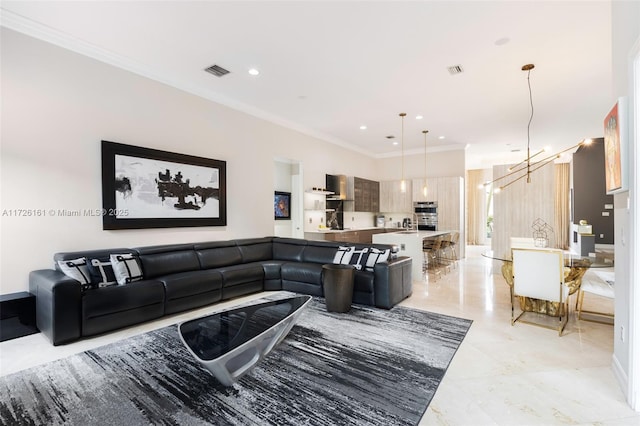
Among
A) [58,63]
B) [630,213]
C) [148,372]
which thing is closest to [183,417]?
A: [148,372]

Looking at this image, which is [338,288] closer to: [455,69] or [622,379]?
[622,379]

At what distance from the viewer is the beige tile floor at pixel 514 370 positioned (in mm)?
2006

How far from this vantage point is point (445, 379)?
2.43 m

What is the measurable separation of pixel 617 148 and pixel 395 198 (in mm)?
7339

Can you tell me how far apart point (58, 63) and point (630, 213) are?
5.76 meters

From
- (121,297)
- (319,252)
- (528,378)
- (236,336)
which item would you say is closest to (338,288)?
(319,252)

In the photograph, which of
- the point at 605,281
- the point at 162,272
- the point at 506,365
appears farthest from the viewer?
the point at 162,272

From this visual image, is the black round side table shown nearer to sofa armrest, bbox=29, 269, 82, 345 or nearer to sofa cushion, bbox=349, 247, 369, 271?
sofa cushion, bbox=349, 247, 369, 271

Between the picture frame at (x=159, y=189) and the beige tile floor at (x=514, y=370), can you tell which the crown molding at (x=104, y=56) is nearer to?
the picture frame at (x=159, y=189)

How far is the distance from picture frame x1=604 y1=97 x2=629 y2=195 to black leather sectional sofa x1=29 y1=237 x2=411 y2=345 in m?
2.46

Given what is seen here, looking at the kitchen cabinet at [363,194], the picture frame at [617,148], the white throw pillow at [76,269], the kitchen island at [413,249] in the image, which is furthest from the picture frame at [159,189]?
the picture frame at [617,148]

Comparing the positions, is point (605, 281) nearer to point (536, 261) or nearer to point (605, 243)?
point (536, 261)

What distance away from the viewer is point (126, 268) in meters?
3.66

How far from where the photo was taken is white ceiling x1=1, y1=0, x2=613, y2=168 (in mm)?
3047
